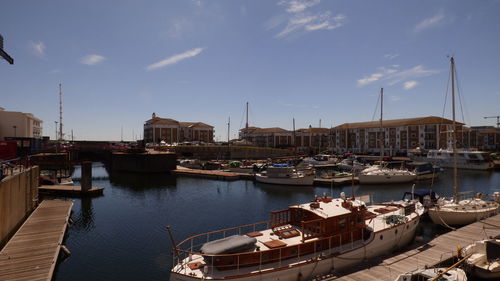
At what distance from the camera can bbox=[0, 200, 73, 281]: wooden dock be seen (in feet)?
56.3

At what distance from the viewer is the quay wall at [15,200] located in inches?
862

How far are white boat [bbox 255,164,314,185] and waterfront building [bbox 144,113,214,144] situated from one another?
90.9m

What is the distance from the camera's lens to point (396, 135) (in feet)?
425

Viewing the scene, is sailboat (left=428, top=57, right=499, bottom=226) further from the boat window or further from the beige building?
the beige building

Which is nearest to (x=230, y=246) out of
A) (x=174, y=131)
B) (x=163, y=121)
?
(x=163, y=121)

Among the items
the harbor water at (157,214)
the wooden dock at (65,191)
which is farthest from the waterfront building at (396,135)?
the wooden dock at (65,191)

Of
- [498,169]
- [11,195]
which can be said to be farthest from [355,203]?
[498,169]

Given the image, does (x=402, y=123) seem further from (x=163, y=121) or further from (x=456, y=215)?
(x=163, y=121)

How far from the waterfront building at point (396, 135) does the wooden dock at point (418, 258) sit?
86028 millimetres

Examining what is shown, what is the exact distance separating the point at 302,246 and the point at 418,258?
8.62m

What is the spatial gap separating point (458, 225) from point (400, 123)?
110724mm

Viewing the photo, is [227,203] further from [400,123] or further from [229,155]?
[400,123]

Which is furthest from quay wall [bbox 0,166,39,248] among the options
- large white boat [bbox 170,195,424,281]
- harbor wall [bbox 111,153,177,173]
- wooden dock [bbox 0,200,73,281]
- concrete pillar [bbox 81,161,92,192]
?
harbor wall [bbox 111,153,177,173]

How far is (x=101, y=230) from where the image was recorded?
30.6 meters
